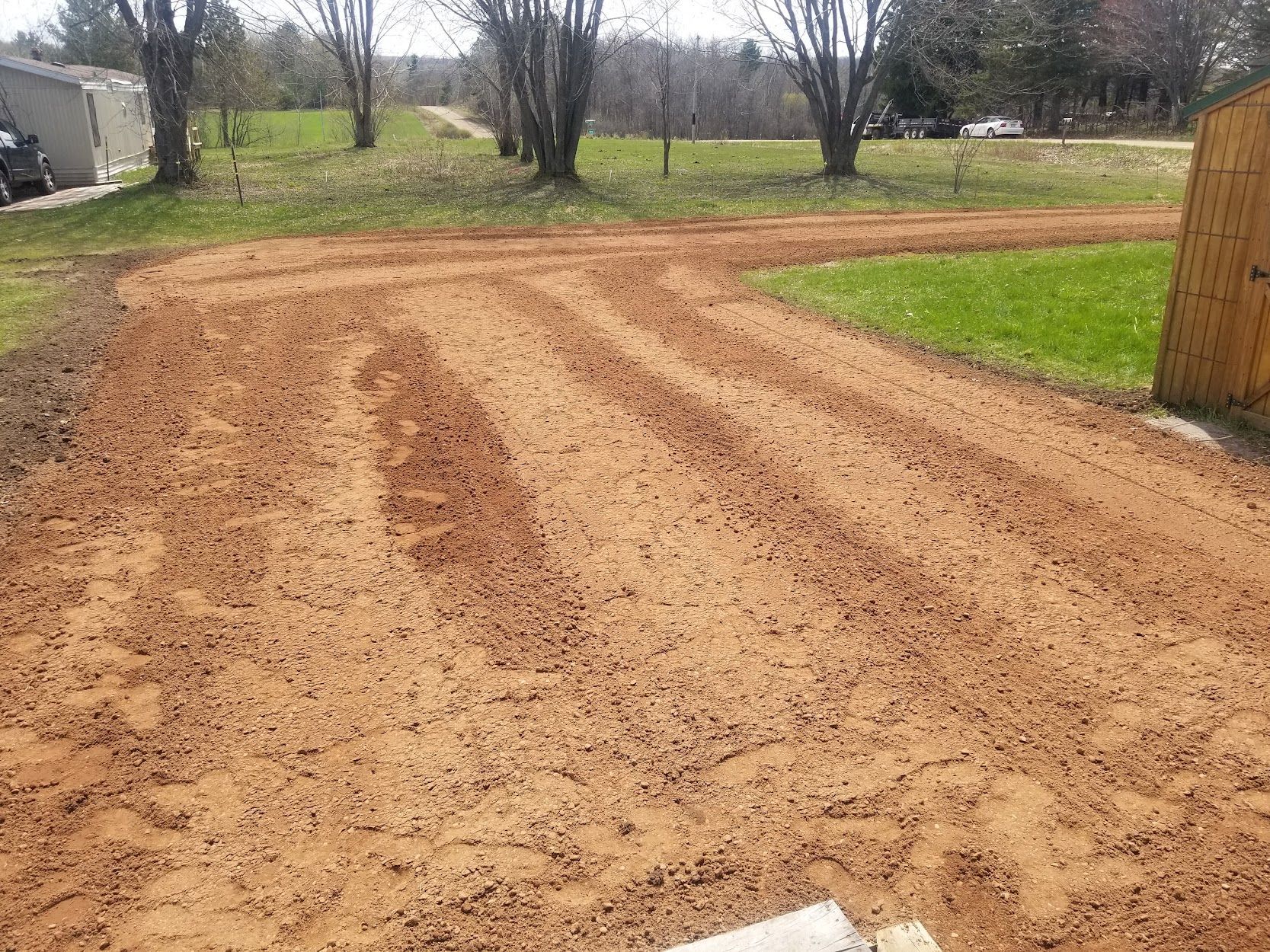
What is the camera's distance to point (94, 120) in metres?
25.1

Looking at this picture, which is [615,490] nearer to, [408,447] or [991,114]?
[408,447]

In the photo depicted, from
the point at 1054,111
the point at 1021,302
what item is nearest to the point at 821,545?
the point at 1021,302

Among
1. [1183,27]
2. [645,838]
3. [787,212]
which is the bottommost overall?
[645,838]

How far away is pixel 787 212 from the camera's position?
66.7 feet

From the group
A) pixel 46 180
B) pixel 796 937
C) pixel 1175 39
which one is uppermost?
pixel 1175 39

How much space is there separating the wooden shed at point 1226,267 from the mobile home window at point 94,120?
86.6ft

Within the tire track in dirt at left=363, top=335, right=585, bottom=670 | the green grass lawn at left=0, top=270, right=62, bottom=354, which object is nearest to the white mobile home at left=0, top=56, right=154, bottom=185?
the green grass lawn at left=0, top=270, right=62, bottom=354

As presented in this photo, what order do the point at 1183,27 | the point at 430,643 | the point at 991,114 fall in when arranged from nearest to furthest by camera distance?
the point at 430,643 → the point at 1183,27 → the point at 991,114

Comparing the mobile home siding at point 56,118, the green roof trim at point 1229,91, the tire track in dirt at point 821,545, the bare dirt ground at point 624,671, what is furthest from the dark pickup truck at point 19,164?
the green roof trim at point 1229,91

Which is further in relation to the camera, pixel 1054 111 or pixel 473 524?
pixel 1054 111

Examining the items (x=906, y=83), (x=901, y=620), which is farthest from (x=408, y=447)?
(x=906, y=83)

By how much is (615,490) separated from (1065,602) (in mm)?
2688

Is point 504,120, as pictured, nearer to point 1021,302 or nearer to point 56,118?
point 56,118

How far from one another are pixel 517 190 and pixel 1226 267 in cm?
1831
